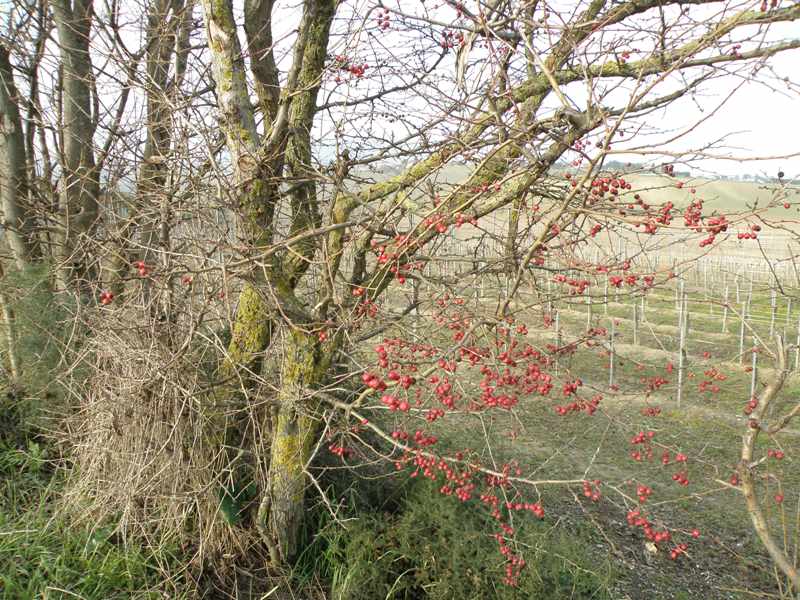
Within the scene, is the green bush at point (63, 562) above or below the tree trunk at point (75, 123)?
below

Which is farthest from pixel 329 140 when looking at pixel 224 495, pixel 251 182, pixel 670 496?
pixel 670 496

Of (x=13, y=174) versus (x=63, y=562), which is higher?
(x=13, y=174)

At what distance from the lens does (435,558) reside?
3.67 m

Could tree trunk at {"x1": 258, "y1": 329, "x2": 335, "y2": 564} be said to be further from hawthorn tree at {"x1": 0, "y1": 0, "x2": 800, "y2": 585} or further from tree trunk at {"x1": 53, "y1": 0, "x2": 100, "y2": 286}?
tree trunk at {"x1": 53, "y1": 0, "x2": 100, "y2": 286}

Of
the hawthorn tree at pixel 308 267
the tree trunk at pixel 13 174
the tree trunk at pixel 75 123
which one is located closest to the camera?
the hawthorn tree at pixel 308 267

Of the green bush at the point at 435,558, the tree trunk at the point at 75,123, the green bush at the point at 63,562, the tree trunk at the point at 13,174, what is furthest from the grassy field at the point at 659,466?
the tree trunk at the point at 13,174

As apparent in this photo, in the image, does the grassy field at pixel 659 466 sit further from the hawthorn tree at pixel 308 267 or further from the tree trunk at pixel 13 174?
the tree trunk at pixel 13 174

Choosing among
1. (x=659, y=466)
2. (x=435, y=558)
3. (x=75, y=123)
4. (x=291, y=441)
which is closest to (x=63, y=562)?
(x=291, y=441)

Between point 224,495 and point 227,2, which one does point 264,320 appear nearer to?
point 224,495

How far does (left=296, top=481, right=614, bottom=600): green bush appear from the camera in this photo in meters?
3.51

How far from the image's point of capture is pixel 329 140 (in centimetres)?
403

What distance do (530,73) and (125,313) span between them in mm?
3029

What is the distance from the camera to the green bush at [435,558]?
3508mm

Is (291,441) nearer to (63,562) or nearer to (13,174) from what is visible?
(63,562)
